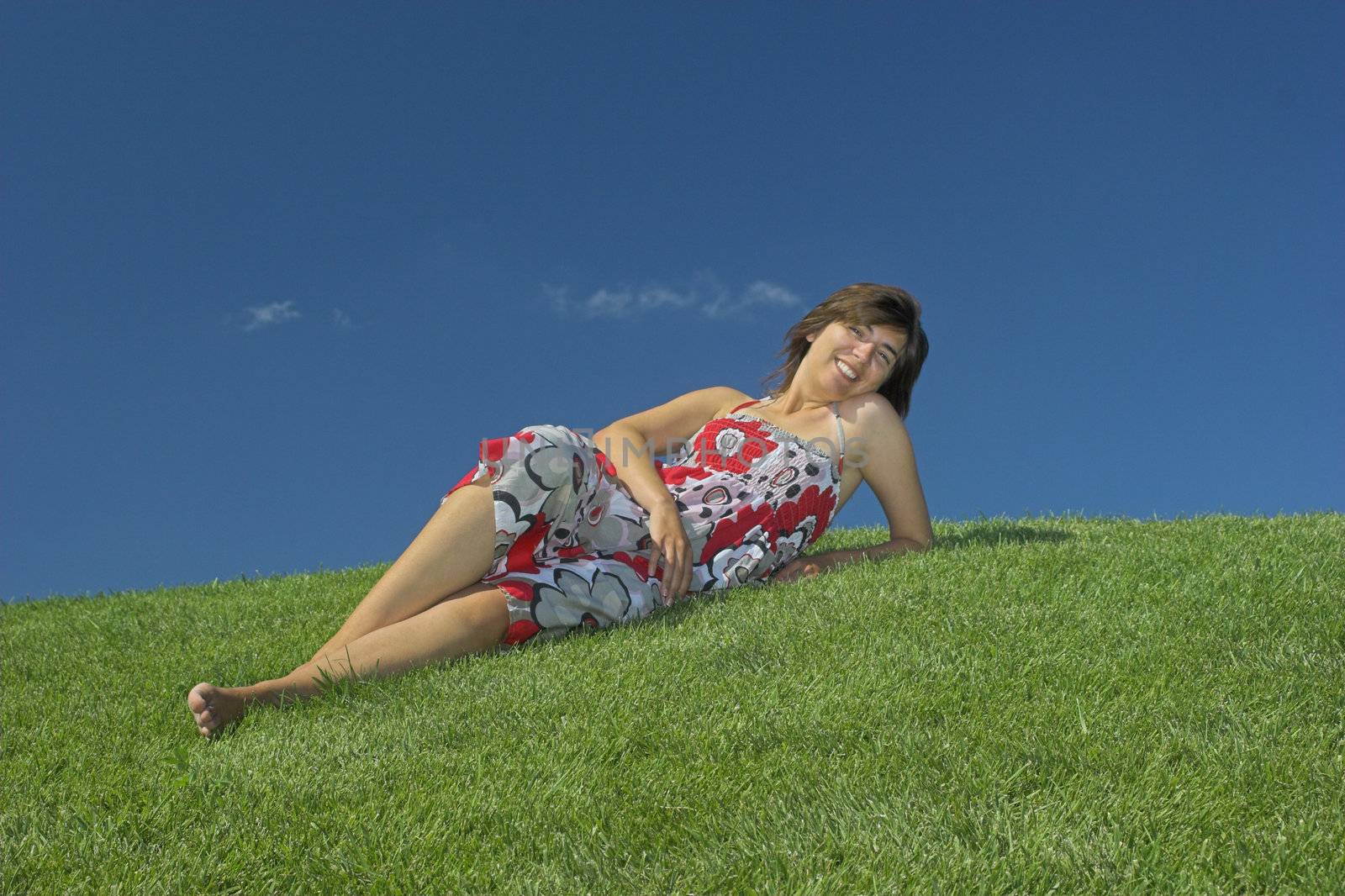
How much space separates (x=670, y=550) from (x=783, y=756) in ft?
5.78

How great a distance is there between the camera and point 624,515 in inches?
181

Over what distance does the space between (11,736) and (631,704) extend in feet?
8.52

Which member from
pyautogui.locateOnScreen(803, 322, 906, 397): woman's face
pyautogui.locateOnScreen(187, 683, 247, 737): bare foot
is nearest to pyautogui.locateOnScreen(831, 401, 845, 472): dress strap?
pyautogui.locateOnScreen(803, 322, 906, 397): woman's face

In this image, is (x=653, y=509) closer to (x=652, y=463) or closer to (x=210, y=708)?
(x=652, y=463)

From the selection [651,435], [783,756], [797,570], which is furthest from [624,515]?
[783,756]

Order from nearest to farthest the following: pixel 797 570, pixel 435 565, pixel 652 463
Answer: pixel 435 565
pixel 652 463
pixel 797 570

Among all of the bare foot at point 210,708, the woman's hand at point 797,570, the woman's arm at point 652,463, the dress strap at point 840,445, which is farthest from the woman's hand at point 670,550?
the bare foot at point 210,708

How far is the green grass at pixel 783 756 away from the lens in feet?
7.75

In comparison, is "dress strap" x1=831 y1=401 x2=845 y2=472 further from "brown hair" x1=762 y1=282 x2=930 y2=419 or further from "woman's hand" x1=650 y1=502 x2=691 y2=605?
"woman's hand" x1=650 y1=502 x2=691 y2=605

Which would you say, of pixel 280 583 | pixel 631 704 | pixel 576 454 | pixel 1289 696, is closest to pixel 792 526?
pixel 576 454

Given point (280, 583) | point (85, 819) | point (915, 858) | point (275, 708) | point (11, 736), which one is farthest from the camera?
point (280, 583)

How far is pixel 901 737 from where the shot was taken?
2973mm

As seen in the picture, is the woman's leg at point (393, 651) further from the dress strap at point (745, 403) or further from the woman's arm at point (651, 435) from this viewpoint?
the dress strap at point (745, 403)

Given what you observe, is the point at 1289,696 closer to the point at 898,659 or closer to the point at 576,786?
the point at 898,659
